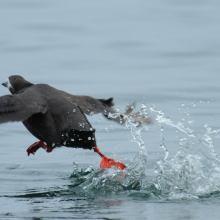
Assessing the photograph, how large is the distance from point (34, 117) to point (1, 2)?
1320cm

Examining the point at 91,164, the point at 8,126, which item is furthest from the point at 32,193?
the point at 8,126

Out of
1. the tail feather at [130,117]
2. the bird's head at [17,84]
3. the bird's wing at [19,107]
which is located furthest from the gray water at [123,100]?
the bird's head at [17,84]

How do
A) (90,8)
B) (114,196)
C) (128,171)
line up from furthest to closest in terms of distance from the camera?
(90,8) < (128,171) < (114,196)

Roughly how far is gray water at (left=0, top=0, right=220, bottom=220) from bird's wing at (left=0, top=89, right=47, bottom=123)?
2.65ft

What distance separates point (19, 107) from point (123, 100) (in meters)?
4.93

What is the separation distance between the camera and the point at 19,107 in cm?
645

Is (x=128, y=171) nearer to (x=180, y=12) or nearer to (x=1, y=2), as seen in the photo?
(x=180, y=12)

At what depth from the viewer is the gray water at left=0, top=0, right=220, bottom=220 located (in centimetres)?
562

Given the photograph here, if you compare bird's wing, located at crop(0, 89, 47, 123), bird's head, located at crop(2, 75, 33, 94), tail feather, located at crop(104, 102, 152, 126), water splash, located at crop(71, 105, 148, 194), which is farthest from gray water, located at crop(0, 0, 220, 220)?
bird's head, located at crop(2, 75, 33, 94)

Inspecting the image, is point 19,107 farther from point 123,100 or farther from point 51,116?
point 123,100

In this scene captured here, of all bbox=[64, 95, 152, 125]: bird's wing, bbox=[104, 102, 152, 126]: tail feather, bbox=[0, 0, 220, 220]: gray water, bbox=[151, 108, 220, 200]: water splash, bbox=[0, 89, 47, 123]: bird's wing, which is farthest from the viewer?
bbox=[104, 102, 152, 126]: tail feather

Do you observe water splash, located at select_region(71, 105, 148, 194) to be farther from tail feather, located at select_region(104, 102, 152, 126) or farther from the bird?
tail feather, located at select_region(104, 102, 152, 126)

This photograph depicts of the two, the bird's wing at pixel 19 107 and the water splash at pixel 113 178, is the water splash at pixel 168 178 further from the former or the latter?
the bird's wing at pixel 19 107

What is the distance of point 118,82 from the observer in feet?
40.8
